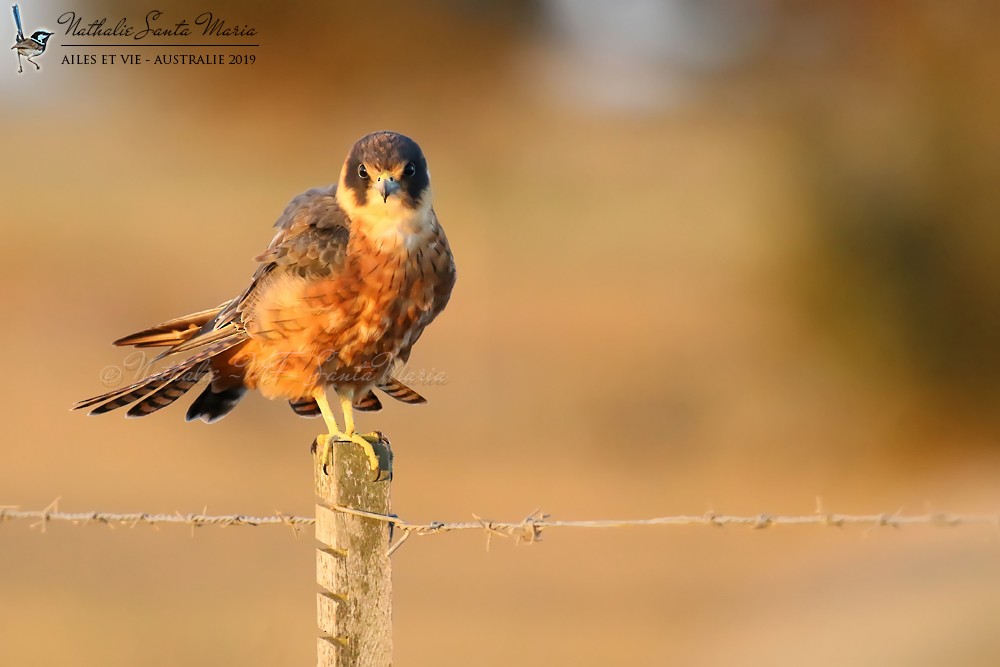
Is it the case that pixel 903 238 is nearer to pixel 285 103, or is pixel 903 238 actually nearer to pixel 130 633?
pixel 285 103

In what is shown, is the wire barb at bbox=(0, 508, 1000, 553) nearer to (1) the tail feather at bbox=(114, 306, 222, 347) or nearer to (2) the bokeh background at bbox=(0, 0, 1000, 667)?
(1) the tail feather at bbox=(114, 306, 222, 347)

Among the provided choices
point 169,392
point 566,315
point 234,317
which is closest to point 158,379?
point 169,392

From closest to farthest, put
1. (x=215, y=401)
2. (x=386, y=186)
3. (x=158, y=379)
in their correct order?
(x=386, y=186) → (x=158, y=379) → (x=215, y=401)

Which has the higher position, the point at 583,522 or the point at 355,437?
the point at 355,437

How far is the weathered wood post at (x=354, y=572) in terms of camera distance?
192 cm

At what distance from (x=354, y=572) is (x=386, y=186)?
1104 mm

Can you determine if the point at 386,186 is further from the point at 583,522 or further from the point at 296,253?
the point at 583,522

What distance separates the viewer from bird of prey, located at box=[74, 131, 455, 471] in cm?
272

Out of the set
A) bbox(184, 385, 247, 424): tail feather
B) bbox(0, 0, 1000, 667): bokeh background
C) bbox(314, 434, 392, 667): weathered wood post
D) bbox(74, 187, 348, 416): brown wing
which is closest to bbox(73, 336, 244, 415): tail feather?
bbox(74, 187, 348, 416): brown wing

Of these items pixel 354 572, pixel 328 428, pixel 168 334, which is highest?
pixel 168 334

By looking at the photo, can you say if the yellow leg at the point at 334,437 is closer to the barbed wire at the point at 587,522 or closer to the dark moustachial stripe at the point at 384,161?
the barbed wire at the point at 587,522

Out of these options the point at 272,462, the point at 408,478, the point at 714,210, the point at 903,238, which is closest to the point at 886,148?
the point at 903,238

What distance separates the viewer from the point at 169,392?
2.98 m

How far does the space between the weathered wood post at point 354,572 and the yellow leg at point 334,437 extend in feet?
0.05
